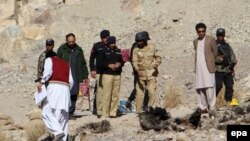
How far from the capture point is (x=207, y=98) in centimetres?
1098

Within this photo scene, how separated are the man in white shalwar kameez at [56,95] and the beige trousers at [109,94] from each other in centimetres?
217

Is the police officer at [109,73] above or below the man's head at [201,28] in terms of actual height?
below

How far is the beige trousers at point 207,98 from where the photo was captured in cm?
1090

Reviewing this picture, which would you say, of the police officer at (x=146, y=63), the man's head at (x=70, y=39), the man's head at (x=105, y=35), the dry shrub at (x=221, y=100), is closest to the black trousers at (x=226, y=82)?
the dry shrub at (x=221, y=100)

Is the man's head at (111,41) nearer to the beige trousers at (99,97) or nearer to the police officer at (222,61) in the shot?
the beige trousers at (99,97)

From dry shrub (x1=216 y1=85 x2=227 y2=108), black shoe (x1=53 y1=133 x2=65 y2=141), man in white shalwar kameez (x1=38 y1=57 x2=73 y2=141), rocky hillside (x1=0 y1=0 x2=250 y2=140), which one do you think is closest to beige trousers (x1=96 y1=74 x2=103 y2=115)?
dry shrub (x1=216 y1=85 x2=227 y2=108)

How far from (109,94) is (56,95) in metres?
2.38

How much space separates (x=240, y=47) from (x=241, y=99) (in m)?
7.38

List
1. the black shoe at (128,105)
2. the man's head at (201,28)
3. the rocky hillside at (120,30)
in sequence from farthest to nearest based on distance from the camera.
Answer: the rocky hillside at (120,30)
the black shoe at (128,105)
the man's head at (201,28)

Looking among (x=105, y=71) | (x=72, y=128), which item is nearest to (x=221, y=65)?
(x=105, y=71)

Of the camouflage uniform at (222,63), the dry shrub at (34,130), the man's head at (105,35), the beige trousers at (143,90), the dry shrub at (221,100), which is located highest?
the man's head at (105,35)

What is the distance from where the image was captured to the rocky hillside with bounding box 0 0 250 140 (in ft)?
61.7

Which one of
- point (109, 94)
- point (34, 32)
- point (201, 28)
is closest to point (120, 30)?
point (34, 32)

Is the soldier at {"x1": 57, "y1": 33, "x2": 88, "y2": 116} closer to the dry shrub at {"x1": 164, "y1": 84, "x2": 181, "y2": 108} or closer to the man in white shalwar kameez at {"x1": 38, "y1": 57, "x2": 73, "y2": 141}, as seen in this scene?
the man in white shalwar kameez at {"x1": 38, "y1": 57, "x2": 73, "y2": 141}
